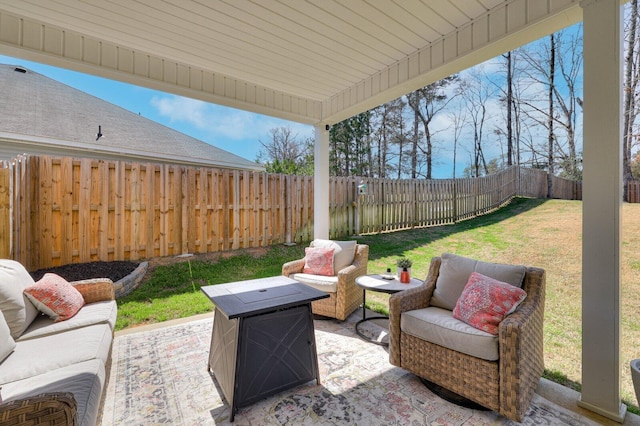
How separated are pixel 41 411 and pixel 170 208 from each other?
4965mm

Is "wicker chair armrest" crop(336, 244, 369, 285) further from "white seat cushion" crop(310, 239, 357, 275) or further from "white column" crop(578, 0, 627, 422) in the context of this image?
"white column" crop(578, 0, 627, 422)

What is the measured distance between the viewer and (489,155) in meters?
14.2

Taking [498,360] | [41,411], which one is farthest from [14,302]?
[498,360]

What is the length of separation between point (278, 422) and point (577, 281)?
4.58 m

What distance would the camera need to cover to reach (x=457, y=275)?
263 centimetres

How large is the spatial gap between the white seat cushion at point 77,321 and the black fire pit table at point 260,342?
0.89 meters

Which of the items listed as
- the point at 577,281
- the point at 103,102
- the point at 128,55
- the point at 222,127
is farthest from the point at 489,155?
Result: the point at 222,127

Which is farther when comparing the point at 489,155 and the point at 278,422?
the point at 489,155

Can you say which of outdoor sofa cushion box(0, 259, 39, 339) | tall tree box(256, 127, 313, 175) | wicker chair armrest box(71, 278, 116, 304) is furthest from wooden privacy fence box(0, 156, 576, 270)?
tall tree box(256, 127, 313, 175)

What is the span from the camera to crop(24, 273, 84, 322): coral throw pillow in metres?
2.35

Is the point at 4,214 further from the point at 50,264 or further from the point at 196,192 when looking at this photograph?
the point at 196,192

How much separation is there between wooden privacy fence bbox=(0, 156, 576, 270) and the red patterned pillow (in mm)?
3409

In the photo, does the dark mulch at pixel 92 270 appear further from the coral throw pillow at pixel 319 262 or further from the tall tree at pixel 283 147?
the tall tree at pixel 283 147

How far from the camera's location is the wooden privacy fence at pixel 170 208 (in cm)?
447
